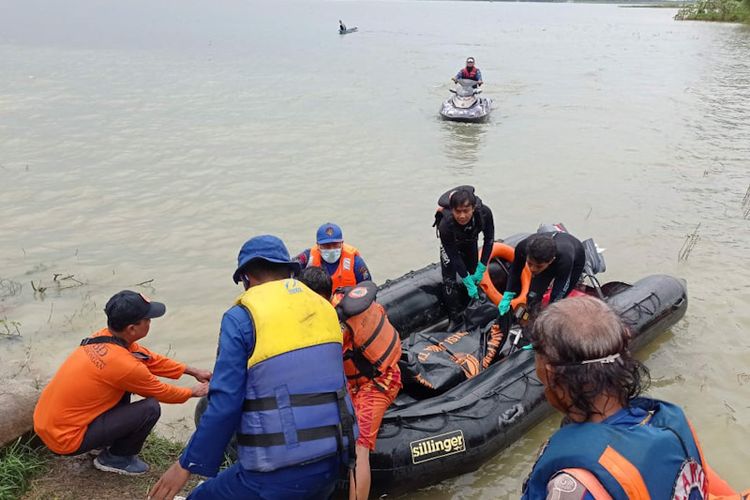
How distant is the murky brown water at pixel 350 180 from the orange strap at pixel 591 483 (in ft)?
8.66

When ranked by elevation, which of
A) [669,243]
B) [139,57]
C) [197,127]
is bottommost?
[669,243]

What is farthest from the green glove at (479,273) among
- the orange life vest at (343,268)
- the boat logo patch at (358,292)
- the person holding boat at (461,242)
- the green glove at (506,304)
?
the boat logo patch at (358,292)

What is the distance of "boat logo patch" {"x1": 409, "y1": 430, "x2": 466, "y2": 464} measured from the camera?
355cm

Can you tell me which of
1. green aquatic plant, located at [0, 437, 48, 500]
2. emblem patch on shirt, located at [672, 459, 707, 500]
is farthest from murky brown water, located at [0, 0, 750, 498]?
emblem patch on shirt, located at [672, 459, 707, 500]

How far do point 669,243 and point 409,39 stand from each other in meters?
27.6

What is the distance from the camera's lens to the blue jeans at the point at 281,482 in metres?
2.24

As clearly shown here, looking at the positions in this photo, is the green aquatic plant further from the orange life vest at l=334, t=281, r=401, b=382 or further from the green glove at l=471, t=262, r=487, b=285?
the green glove at l=471, t=262, r=487, b=285

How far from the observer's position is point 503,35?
3628 centimetres

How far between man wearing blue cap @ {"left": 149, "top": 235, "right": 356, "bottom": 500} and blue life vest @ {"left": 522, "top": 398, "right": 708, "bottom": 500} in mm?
928

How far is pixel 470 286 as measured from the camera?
521cm

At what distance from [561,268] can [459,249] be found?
3.45 feet

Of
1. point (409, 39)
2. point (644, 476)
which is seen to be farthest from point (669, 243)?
point (409, 39)

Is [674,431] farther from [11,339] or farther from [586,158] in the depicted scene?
[586,158]

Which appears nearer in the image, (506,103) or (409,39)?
(506,103)
